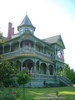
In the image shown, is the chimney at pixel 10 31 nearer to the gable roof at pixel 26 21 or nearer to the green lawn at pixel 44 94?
the gable roof at pixel 26 21

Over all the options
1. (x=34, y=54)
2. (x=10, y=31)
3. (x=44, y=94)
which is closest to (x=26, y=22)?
(x=10, y=31)

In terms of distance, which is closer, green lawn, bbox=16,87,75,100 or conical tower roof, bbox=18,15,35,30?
green lawn, bbox=16,87,75,100

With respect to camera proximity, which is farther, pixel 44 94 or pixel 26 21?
pixel 26 21

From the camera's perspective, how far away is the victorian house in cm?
2941

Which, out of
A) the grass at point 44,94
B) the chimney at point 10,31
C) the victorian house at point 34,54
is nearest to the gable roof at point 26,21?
the victorian house at point 34,54

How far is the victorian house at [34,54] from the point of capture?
29.4 metres

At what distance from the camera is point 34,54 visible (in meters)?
30.0

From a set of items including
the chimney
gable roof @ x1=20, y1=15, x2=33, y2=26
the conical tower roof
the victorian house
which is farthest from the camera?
the chimney

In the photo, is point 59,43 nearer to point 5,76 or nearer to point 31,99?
point 5,76

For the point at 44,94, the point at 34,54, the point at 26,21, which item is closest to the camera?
the point at 44,94

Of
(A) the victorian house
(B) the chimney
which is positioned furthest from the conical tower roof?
(B) the chimney

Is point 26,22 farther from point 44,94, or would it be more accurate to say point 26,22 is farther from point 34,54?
point 44,94

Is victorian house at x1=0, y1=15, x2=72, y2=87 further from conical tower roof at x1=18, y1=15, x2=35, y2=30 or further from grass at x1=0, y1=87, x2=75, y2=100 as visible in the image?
grass at x1=0, y1=87, x2=75, y2=100

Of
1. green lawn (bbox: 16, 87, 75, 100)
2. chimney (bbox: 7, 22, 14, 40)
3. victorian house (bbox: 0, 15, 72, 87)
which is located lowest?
green lawn (bbox: 16, 87, 75, 100)
